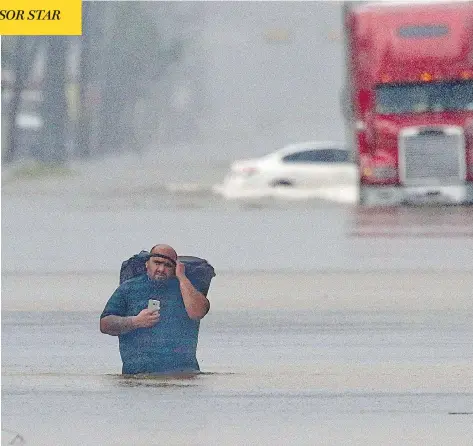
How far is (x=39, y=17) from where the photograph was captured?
37.6 ft

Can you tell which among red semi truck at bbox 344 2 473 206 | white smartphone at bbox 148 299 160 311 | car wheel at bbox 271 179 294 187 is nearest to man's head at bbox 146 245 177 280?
white smartphone at bbox 148 299 160 311

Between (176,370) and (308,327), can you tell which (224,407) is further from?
(308,327)

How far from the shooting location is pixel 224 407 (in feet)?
34.9

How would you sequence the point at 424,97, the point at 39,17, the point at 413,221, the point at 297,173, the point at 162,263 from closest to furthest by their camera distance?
the point at 162,263 < the point at 39,17 < the point at 413,221 < the point at 424,97 < the point at 297,173

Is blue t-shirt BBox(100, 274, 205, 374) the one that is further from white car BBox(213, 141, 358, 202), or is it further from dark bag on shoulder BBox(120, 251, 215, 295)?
white car BBox(213, 141, 358, 202)

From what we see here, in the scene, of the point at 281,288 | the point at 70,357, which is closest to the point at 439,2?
the point at 281,288

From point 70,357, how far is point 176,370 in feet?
6.01

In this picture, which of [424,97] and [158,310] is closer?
[158,310]

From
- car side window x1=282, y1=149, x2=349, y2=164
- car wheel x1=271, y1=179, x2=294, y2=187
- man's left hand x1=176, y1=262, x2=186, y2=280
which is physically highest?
car side window x1=282, y1=149, x2=349, y2=164

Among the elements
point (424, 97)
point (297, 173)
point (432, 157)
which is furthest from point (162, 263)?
point (297, 173)

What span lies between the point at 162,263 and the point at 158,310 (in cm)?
29

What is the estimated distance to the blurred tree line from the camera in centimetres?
6894

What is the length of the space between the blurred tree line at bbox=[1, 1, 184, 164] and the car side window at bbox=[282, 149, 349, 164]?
20.3m

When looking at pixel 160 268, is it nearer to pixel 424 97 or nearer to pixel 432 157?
pixel 424 97
